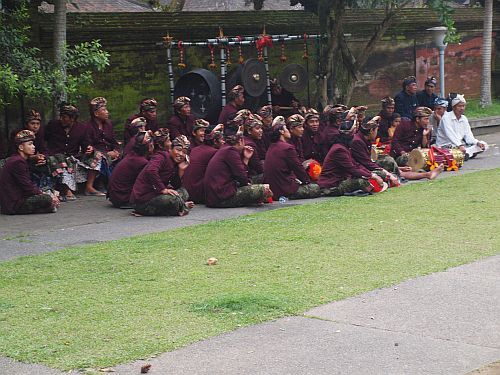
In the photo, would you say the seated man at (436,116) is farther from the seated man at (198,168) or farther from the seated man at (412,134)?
the seated man at (198,168)

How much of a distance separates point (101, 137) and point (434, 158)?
5.61 metres

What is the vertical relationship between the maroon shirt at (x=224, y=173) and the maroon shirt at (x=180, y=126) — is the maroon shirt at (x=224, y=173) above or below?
below

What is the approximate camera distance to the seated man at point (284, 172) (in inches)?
559

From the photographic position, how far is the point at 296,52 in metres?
22.4

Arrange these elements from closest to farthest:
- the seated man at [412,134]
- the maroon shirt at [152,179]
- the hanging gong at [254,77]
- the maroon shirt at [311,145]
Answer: the maroon shirt at [152,179], the maroon shirt at [311,145], the seated man at [412,134], the hanging gong at [254,77]

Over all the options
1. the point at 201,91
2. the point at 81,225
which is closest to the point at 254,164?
the point at 81,225

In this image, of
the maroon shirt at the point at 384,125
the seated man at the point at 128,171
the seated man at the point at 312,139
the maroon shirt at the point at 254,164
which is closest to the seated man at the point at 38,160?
the seated man at the point at 128,171

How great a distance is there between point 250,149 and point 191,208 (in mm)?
1441

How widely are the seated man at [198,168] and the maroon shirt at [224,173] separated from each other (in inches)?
16.3

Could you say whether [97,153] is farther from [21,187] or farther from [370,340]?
[370,340]

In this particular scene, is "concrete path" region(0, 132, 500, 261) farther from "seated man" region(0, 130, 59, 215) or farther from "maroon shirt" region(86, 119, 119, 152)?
"maroon shirt" region(86, 119, 119, 152)

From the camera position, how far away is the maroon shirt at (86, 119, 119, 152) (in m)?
15.4

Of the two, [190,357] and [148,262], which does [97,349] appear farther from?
[148,262]

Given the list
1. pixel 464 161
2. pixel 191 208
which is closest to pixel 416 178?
pixel 464 161
